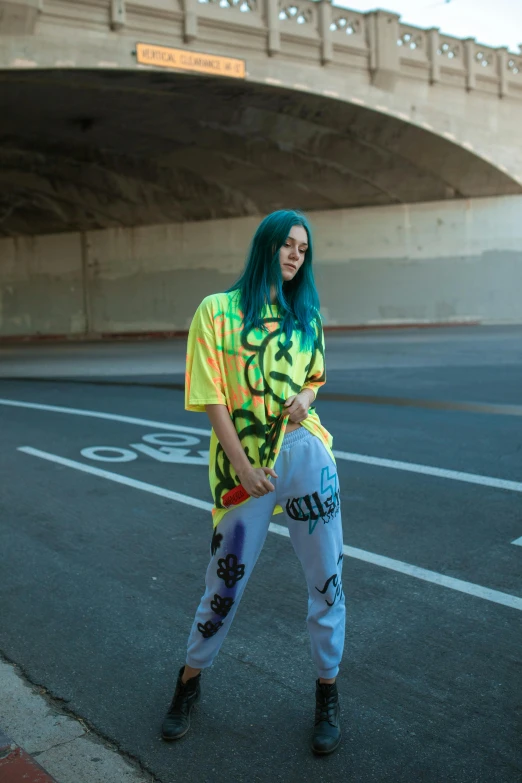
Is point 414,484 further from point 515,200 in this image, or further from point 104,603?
point 515,200

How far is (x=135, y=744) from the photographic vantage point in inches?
115

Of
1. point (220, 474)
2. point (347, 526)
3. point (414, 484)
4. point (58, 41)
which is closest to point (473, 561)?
point (347, 526)

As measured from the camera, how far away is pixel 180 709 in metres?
3.01

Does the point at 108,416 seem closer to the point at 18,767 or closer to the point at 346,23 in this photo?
the point at 18,767

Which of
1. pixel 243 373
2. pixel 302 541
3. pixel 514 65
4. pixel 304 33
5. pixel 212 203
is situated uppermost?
pixel 514 65

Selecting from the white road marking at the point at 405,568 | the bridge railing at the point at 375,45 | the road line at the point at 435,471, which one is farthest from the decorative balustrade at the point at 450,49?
the white road marking at the point at 405,568

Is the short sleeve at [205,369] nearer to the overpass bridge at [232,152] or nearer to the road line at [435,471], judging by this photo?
the road line at [435,471]

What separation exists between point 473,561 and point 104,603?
220 centimetres

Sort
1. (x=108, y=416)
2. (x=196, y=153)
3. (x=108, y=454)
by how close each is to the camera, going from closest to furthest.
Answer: (x=108, y=454)
(x=108, y=416)
(x=196, y=153)

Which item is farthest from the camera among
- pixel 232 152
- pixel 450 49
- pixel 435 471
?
pixel 232 152

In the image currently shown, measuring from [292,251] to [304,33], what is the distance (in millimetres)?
23934

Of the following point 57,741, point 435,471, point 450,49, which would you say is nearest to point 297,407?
point 57,741

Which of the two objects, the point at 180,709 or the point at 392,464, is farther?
the point at 392,464

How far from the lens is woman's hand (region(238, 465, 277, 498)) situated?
2.68 metres
